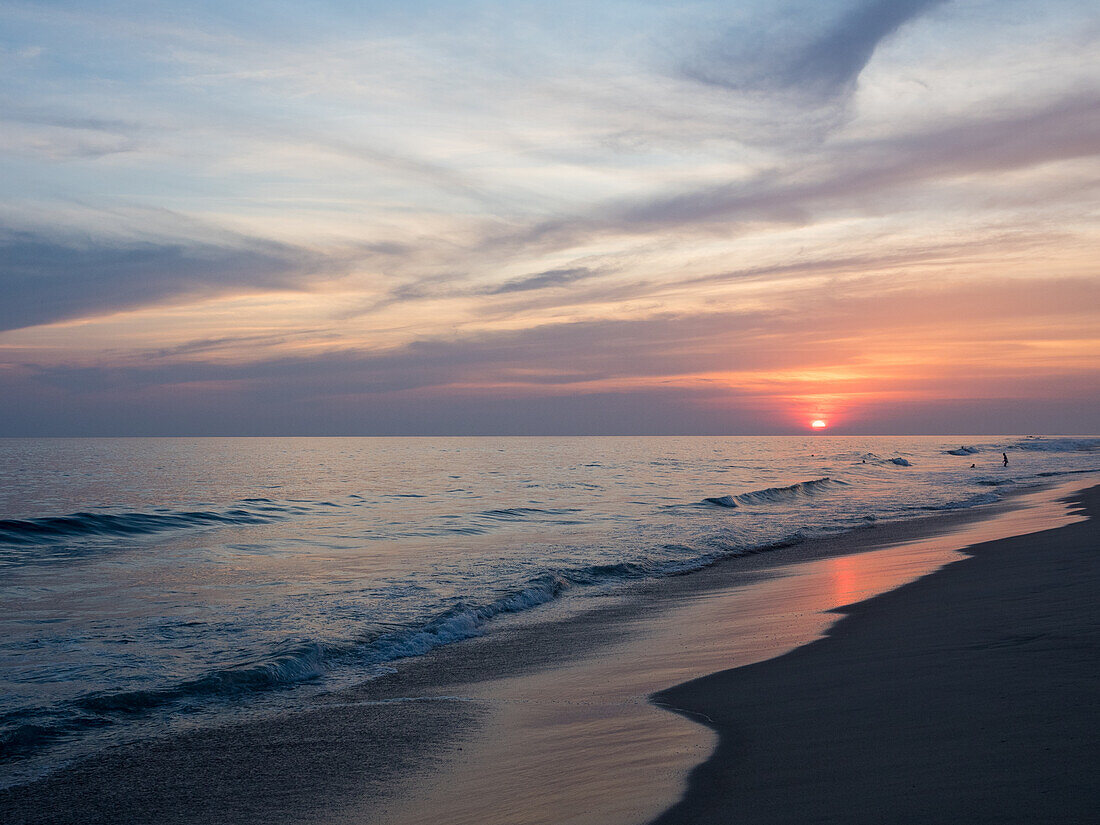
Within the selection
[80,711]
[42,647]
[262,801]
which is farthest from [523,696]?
[42,647]

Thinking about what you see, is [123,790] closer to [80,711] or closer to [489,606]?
[80,711]

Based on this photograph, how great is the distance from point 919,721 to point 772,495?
122 feet

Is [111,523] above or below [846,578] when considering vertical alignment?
above

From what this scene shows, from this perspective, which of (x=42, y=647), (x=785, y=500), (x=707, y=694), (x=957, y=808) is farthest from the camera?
(x=785, y=500)

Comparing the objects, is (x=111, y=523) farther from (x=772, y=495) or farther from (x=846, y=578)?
(x=772, y=495)

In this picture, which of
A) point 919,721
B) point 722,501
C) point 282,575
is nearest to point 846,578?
point 919,721

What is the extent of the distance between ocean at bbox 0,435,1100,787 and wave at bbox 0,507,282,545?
0.10 meters

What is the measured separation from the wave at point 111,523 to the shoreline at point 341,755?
19.7 meters

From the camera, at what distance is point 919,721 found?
5254 millimetres

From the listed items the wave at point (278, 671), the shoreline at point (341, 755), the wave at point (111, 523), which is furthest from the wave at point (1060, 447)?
the shoreline at point (341, 755)

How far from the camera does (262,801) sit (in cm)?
550

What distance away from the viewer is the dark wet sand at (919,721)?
394 centimetres

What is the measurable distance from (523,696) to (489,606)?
5.33 metres

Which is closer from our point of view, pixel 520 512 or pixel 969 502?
pixel 520 512
